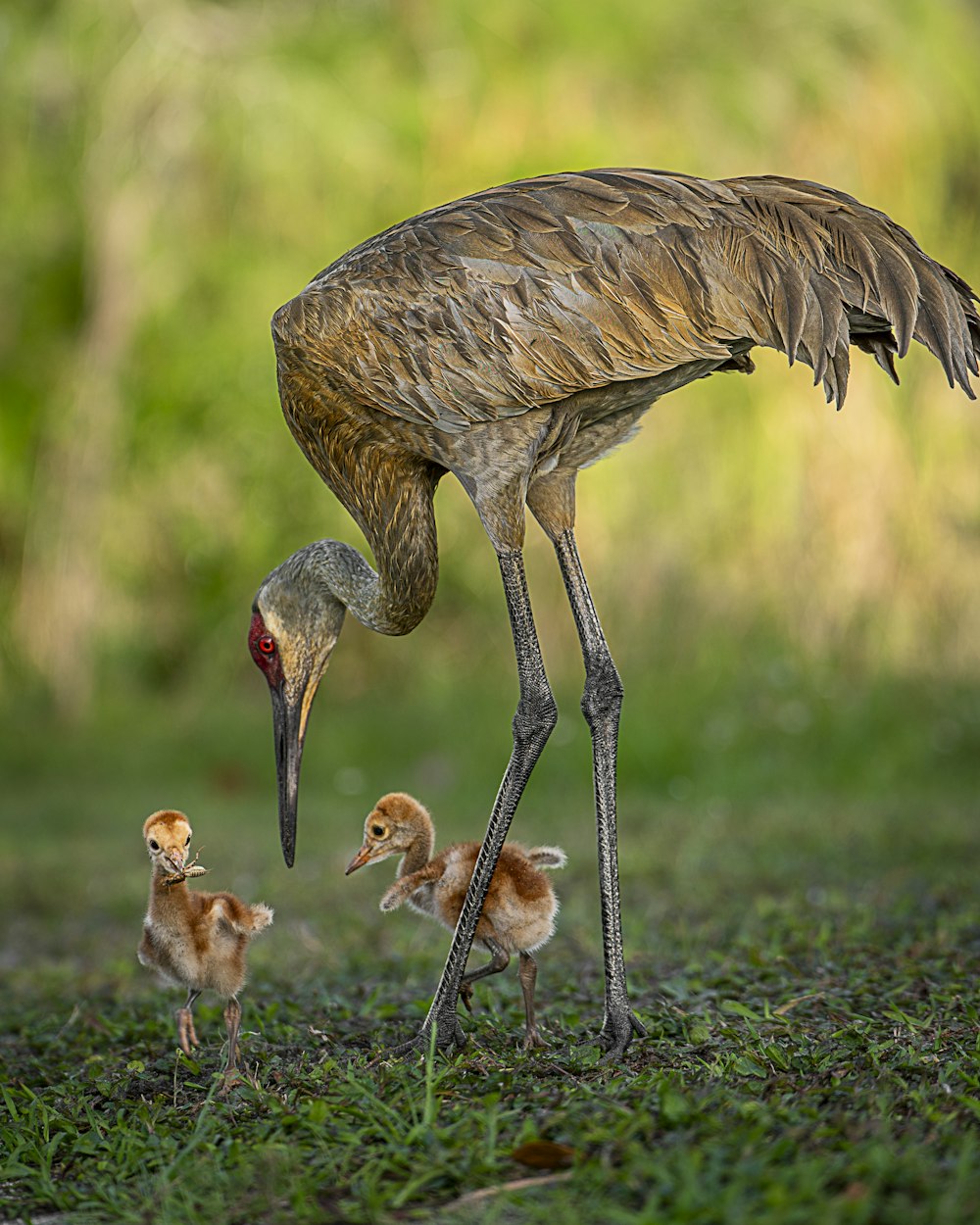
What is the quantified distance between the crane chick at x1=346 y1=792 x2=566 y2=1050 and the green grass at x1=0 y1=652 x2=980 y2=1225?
221 mm

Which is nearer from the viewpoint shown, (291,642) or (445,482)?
(291,642)

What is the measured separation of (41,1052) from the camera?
4555mm

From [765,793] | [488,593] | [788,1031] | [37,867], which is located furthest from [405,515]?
[488,593]

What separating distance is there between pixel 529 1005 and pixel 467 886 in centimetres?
42

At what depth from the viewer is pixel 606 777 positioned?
4.24 meters

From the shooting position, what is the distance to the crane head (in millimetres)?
4867

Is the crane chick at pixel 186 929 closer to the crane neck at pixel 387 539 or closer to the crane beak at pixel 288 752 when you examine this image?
the crane beak at pixel 288 752

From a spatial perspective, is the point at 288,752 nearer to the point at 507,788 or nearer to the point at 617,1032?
the point at 507,788

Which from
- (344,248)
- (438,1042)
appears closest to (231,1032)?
(438,1042)

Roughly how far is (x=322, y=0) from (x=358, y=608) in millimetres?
9956

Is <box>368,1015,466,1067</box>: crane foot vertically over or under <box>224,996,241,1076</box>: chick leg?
under

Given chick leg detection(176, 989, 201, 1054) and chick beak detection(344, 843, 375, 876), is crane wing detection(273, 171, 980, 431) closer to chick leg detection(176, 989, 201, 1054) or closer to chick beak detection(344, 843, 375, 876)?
chick beak detection(344, 843, 375, 876)

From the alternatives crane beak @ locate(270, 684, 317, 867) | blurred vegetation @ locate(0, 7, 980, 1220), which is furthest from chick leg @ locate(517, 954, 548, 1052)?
blurred vegetation @ locate(0, 7, 980, 1220)

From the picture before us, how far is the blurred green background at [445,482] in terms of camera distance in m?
11.3
